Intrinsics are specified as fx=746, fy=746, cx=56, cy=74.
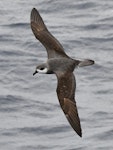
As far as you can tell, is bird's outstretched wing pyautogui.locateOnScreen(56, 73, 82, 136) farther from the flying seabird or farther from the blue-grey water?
the blue-grey water

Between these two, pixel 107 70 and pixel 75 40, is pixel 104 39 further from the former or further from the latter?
pixel 107 70

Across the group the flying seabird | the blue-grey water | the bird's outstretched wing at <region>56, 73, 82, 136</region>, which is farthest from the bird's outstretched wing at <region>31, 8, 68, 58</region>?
the blue-grey water

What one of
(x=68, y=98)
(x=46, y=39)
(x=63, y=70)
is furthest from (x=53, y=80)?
(x=68, y=98)

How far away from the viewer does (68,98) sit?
470 inches

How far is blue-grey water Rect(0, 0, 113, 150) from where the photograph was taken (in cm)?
1360

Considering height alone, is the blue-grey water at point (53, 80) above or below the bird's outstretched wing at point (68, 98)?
below

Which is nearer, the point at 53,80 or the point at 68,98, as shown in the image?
the point at 68,98

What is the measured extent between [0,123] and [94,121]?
5.81 feet

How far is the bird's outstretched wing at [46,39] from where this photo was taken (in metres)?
13.1

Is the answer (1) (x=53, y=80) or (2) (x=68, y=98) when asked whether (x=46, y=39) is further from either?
(1) (x=53, y=80)

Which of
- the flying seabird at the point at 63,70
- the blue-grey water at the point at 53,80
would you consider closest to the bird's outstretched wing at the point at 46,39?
the flying seabird at the point at 63,70

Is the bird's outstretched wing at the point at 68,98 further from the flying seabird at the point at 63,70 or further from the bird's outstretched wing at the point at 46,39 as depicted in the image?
the bird's outstretched wing at the point at 46,39

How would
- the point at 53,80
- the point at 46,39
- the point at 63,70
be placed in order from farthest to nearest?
1. the point at 53,80
2. the point at 46,39
3. the point at 63,70

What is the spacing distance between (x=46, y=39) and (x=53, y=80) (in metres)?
2.29
